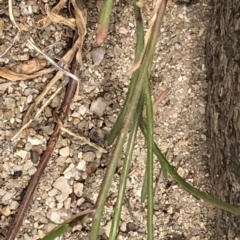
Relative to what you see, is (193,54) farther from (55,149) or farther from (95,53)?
(55,149)

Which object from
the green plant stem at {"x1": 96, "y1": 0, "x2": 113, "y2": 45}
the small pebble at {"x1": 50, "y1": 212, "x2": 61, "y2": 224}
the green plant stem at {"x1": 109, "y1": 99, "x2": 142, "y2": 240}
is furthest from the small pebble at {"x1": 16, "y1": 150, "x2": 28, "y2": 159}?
the green plant stem at {"x1": 96, "y1": 0, "x2": 113, "y2": 45}

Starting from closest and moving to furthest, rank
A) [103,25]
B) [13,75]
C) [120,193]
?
[103,25] → [120,193] → [13,75]

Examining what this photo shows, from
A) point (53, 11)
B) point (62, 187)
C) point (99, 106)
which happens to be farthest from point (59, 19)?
point (62, 187)

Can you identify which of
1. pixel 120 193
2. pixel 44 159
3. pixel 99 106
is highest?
pixel 99 106

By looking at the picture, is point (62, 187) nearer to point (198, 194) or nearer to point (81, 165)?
point (81, 165)

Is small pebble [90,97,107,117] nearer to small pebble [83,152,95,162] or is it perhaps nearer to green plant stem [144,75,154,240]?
small pebble [83,152,95,162]

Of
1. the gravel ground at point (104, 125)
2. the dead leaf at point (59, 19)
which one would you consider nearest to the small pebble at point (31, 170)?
the gravel ground at point (104, 125)

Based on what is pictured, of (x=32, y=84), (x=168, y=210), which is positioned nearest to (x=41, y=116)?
(x=32, y=84)
